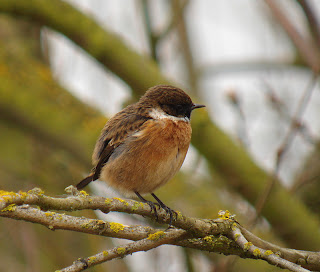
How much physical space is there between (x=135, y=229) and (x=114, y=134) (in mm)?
1980

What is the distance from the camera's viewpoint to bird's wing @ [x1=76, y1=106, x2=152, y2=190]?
508 centimetres

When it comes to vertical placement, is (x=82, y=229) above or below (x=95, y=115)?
below

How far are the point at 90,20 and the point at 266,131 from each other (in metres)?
3.79

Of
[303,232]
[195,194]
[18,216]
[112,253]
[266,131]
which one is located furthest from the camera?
[266,131]

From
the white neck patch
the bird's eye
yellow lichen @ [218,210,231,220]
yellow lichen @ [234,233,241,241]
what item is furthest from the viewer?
the bird's eye

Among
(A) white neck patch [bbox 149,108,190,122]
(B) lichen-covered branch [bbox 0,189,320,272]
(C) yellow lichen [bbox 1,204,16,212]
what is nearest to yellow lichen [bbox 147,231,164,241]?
(B) lichen-covered branch [bbox 0,189,320,272]

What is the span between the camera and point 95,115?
6906 millimetres

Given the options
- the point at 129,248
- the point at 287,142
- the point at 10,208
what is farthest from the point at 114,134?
the point at 10,208

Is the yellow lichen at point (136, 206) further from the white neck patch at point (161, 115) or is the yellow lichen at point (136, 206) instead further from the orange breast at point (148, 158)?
the white neck patch at point (161, 115)

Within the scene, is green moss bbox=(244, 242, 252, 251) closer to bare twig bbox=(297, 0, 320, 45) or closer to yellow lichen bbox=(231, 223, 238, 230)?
yellow lichen bbox=(231, 223, 238, 230)

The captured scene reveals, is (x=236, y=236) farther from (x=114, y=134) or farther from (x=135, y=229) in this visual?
(x=114, y=134)

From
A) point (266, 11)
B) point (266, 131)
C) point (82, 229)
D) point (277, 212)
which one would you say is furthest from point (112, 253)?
point (266, 11)

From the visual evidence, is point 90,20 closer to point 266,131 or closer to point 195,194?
point 195,194

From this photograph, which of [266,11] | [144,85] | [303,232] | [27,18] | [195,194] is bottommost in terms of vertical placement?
[303,232]
